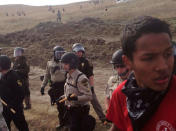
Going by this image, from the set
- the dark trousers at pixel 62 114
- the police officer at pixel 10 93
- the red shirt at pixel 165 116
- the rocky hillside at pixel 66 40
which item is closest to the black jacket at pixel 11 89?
the police officer at pixel 10 93

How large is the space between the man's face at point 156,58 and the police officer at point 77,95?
8.31 ft

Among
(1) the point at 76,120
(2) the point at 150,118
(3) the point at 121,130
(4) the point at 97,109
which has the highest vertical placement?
(2) the point at 150,118

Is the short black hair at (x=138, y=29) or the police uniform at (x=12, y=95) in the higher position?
the short black hair at (x=138, y=29)

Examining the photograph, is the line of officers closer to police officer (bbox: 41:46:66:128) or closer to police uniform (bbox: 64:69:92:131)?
police uniform (bbox: 64:69:92:131)

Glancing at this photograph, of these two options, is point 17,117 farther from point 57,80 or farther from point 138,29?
point 138,29

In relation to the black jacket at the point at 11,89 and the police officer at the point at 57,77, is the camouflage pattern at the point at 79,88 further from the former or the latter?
the police officer at the point at 57,77

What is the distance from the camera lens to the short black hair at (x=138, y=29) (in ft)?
4.16

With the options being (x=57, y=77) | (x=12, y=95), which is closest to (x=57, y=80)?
(x=57, y=77)

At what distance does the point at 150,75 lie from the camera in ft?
4.11

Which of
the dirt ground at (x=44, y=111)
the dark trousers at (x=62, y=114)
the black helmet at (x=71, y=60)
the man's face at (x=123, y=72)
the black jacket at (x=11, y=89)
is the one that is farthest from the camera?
the dirt ground at (x=44, y=111)

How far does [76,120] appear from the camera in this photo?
395 centimetres

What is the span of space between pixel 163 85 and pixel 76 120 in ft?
9.57

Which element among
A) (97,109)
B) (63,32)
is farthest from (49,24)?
(97,109)

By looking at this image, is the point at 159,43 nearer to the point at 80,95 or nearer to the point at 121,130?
the point at 121,130
